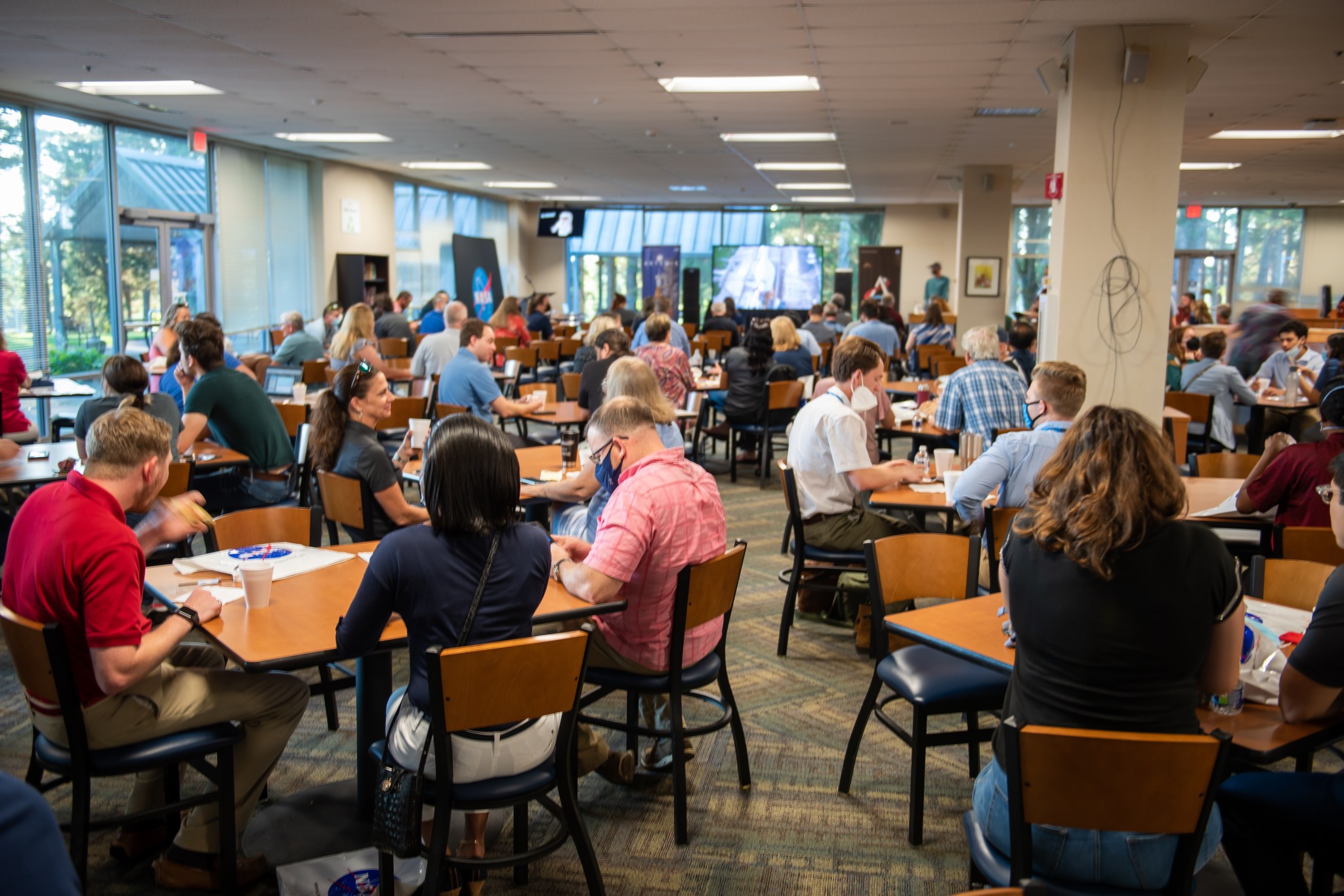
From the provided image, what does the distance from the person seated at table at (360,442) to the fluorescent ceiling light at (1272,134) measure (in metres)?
9.13

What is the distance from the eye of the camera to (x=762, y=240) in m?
22.3

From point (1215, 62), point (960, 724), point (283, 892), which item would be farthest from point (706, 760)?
point (1215, 62)

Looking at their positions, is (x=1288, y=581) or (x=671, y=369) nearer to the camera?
(x=1288, y=581)

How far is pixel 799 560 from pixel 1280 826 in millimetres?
2431

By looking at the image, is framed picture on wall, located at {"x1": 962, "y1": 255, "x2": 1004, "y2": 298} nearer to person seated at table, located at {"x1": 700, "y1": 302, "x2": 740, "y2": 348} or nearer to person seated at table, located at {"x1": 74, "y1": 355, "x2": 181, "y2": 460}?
person seated at table, located at {"x1": 700, "y1": 302, "x2": 740, "y2": 348}

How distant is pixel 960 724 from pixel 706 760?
97 cm

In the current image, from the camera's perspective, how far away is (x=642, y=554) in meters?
2.88

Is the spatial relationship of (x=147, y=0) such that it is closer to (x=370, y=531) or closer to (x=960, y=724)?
(x=370, y=531)

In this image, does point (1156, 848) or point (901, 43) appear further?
point (901, 43)

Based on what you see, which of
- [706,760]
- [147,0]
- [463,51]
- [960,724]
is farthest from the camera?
[463,51]

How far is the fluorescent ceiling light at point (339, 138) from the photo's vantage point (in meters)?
11.2

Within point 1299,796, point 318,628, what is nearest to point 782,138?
point 318,628

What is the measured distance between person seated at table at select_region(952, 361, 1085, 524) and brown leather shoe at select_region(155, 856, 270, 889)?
279 cm

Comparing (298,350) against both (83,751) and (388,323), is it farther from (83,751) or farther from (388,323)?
(83,751)
